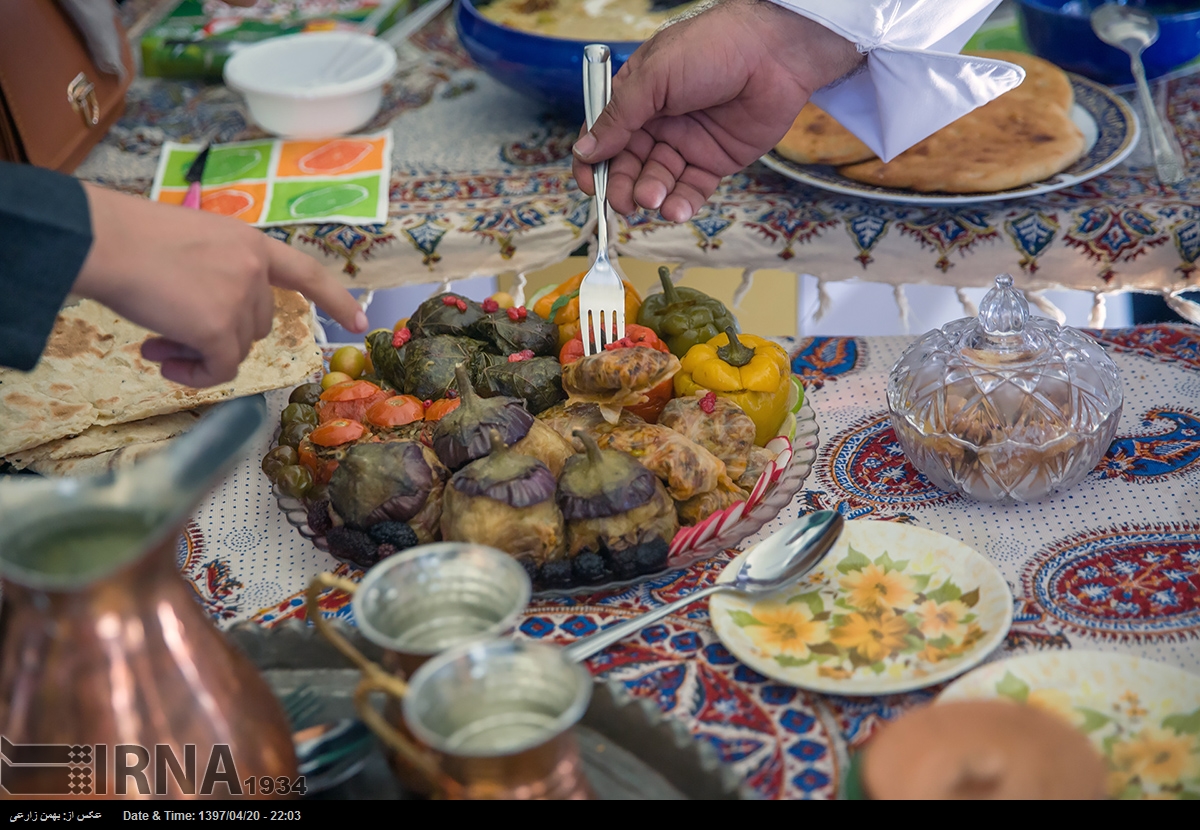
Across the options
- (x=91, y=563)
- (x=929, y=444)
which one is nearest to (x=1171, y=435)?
(x=929, y=444)

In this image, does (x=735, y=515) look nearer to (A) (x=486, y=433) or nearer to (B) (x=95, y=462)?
(A) (x=486, y=433)

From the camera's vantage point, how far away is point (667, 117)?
132 centimetres

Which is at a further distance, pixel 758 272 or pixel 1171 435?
pixel 758 272

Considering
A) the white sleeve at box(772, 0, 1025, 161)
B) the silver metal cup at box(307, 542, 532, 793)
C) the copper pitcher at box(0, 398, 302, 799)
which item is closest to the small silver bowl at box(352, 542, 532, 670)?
the silver metal cup at box(307, 542, 532, 793)

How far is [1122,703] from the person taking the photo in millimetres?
688

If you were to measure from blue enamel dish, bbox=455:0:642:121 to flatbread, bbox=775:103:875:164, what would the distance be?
0.92 ft

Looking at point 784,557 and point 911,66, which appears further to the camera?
point 911,66

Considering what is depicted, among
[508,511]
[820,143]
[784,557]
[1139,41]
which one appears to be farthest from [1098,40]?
[508,511]

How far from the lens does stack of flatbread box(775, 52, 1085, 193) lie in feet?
4.63

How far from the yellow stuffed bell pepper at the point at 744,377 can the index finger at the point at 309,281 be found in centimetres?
37

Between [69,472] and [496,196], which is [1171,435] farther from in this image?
[69,472]

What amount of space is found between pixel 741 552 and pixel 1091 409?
35cm

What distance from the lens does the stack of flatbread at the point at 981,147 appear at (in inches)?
55.6

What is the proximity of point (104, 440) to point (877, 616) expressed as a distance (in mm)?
811
